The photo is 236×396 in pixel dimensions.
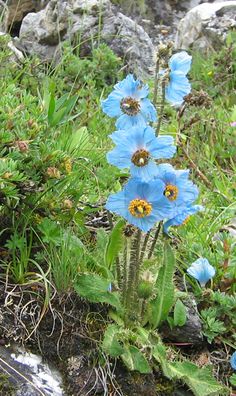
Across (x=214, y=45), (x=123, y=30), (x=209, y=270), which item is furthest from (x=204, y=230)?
(x=214, y=45)

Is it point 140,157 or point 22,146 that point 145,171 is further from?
point 22,146

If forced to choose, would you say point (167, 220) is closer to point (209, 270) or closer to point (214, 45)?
point (209, 270)

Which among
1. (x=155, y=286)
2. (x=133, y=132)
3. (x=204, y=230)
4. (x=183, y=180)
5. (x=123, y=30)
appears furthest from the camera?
(x=123, y=30)

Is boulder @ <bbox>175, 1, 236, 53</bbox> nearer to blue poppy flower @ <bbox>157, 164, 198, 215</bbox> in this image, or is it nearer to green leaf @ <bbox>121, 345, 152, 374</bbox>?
blue poppy flower @ <bbox>157, 164, 198, 215</bbox>

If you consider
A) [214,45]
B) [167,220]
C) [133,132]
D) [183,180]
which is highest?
[133,132]

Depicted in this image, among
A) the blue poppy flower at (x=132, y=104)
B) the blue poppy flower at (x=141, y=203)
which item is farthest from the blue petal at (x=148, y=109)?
the blue poppy flower at (x=141, y=203)

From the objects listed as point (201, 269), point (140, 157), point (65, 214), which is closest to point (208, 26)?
point (201, 269)
